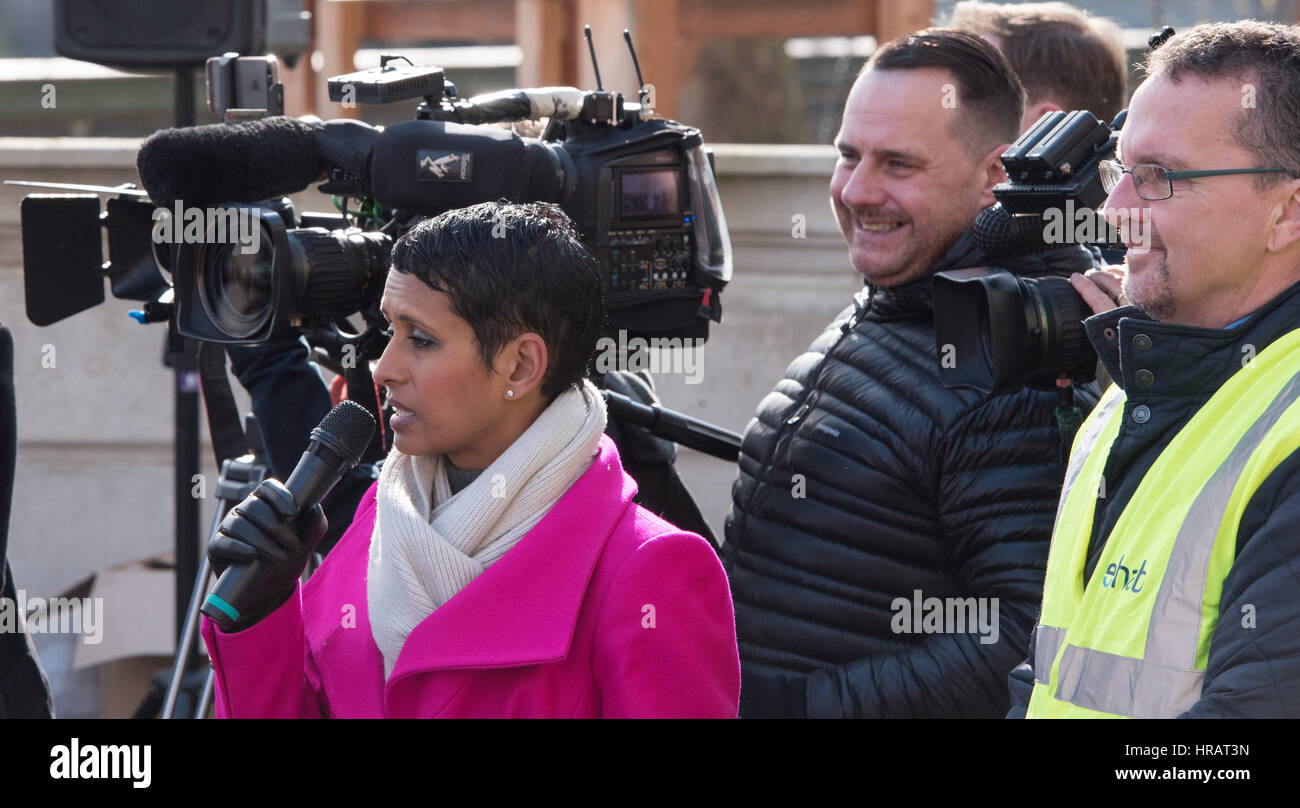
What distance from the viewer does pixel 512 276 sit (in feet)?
4.76

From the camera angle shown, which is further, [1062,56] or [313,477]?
[1062,56]

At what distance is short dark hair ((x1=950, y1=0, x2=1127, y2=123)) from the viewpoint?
8.11 ft

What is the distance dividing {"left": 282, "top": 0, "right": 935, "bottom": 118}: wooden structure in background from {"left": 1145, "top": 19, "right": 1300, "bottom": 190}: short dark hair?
288 cm

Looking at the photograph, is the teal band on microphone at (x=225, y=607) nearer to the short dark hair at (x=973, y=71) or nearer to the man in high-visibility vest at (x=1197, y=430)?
the man in high-visibility vest at (x=1197, y=430)

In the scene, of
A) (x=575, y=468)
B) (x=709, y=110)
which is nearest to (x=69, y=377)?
(x=575, y=468)

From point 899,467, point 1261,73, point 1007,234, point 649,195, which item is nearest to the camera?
point 1261,73

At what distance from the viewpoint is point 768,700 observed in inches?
76.7

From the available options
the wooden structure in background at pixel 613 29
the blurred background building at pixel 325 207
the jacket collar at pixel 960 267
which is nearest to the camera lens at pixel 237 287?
the jacket collar at pixel 960 267

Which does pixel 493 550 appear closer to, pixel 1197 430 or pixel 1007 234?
pixel 1197 430

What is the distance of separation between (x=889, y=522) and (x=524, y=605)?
67 cm

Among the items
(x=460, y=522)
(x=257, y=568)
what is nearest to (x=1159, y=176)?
(x=460, y=522)

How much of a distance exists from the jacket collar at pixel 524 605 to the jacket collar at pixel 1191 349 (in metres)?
0.50

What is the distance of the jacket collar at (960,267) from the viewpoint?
1.85 metres

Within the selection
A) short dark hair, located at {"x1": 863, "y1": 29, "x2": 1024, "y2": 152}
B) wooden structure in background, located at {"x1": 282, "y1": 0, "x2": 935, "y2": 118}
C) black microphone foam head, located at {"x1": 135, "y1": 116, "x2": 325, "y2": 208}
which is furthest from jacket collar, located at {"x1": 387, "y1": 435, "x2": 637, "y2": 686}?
wooden structure in background, located at {"x1": 282, "y1": 0, "x2": 935, "y2": 118}
